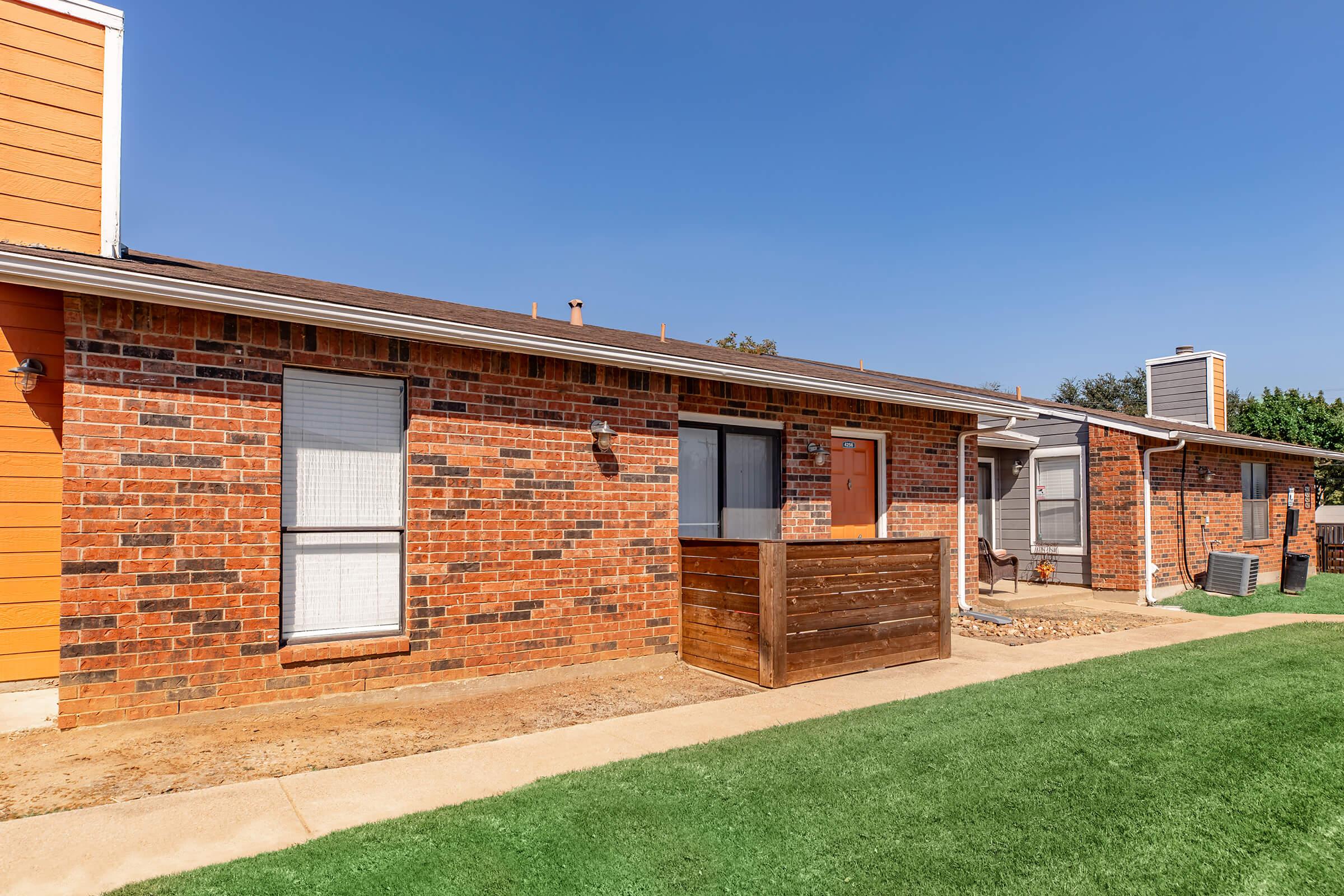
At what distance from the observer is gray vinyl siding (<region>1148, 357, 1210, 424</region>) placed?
17781mm

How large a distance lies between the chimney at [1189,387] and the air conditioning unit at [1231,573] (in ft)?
14.9

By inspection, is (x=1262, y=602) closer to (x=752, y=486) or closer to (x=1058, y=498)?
(x=1058, y=498)

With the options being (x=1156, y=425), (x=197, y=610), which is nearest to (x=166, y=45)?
(x=197, y=610)

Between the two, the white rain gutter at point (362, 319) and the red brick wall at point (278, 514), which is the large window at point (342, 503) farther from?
the white rain gutter at point (362, 319)

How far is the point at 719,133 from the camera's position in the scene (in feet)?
63.2

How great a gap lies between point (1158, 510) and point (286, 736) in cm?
1410

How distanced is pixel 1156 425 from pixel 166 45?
1647 cm

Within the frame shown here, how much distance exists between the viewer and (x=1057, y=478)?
47.3 feet

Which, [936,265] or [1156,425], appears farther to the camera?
[936,265]

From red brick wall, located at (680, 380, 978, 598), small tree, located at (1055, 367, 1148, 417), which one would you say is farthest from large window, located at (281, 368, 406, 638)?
small tree, located at (1055, 367, 1148, 417)

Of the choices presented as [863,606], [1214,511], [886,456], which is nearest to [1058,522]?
[1214,511]

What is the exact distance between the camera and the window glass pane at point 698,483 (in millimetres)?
8086

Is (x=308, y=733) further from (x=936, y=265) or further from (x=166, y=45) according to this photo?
(x=936, y=265)

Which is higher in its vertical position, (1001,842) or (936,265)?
(936,265)
